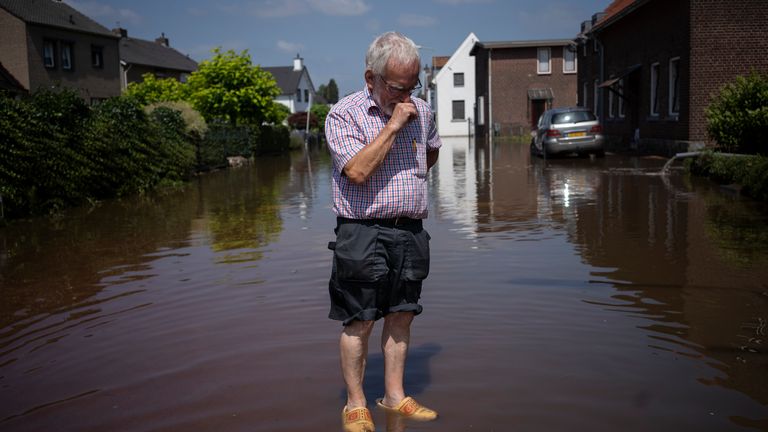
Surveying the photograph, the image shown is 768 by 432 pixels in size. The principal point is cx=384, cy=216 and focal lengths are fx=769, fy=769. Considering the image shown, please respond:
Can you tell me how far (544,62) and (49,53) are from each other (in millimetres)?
31624

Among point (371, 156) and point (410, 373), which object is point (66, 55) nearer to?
point (410, 373)

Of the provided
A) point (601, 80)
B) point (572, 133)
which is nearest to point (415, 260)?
point (572, 133)

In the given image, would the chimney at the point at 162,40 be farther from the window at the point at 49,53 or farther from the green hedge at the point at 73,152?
the green hedge at the point at 73,152

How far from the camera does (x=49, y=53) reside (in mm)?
36312

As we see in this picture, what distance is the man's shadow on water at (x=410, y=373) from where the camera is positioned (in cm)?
390

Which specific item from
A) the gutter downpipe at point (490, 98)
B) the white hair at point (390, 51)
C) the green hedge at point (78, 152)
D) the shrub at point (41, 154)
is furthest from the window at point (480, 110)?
the white hair at point (390, 51)

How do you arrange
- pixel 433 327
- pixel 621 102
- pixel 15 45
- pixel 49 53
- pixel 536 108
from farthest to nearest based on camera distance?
pixel 536 108 → pixel 49 53 → pixel 15 45 → pixel 621 102 → pixel 433 327

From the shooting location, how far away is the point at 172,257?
8.11m

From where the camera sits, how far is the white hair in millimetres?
3246

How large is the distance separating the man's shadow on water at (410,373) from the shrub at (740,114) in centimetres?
1418

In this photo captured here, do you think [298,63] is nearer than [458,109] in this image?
No

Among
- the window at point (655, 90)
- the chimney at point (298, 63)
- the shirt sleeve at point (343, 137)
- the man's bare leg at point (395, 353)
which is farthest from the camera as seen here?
the chimney at point (298, 63)

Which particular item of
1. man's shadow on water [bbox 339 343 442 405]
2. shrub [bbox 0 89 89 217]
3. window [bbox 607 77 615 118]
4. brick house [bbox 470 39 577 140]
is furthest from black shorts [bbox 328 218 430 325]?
brick house [bbox 470 39 577 140]

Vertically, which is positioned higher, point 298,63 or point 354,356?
point 298,63
